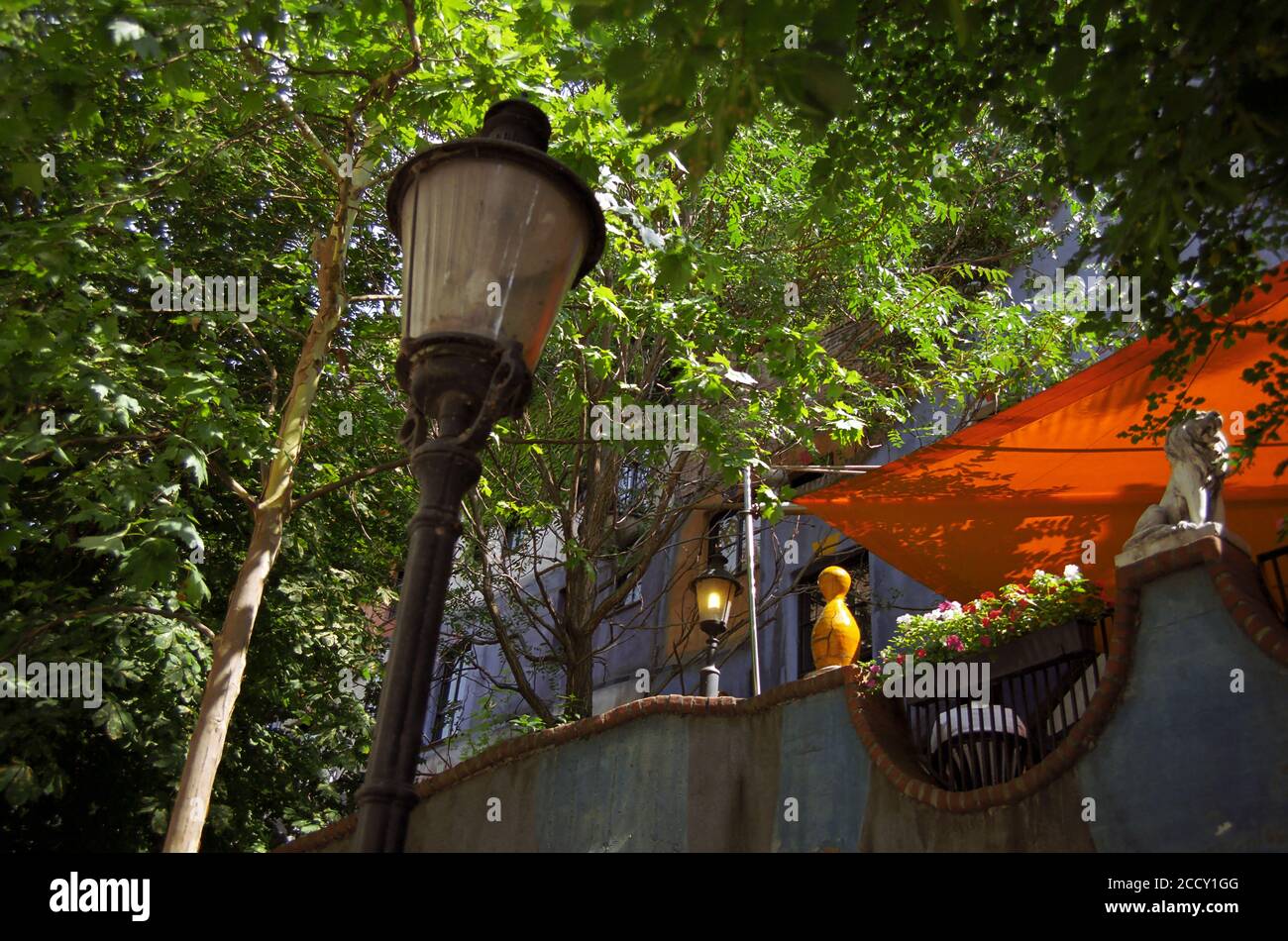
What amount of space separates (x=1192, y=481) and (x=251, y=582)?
665cm

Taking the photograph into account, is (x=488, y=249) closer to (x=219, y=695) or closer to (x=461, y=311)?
(x=461, y=311)

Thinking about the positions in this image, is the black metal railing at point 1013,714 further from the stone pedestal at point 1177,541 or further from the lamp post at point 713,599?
the lamp post at point 713,599

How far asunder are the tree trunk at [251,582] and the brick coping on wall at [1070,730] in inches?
120

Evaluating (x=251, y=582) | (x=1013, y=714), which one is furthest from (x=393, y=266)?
(x=1013, y=714)

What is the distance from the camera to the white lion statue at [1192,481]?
7254mm

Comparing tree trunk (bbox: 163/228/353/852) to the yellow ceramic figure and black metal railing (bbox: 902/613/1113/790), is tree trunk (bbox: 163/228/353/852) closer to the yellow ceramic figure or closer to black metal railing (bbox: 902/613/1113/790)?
the yellow ceramic figure

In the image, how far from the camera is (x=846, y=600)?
15844 mm

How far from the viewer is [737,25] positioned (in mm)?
4547

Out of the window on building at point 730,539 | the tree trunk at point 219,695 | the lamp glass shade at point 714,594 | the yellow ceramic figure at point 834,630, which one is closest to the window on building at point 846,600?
the window on building at point 730,539

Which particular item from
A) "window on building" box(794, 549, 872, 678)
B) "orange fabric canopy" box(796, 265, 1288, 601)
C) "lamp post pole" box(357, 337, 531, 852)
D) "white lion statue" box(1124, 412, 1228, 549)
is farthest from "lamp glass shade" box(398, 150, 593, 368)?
"window on building" box(794, 549, 872, 678)

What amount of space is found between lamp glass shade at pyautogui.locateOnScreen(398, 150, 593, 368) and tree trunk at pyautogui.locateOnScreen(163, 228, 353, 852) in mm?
5139

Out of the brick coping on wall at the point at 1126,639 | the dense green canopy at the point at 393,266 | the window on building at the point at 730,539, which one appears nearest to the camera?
the dense green canopy at the point at 393,266
